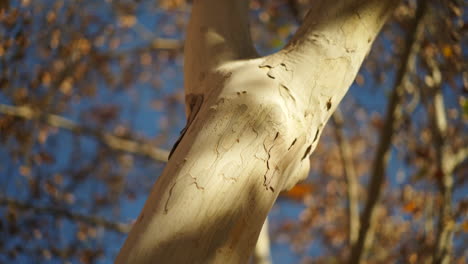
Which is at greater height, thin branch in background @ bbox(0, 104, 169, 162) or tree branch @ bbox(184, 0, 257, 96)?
tree branch @ bbox(184, 0, 257, 96)

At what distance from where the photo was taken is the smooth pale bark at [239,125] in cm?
91

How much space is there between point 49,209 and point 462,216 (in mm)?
3343

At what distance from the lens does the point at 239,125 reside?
1.04 metres

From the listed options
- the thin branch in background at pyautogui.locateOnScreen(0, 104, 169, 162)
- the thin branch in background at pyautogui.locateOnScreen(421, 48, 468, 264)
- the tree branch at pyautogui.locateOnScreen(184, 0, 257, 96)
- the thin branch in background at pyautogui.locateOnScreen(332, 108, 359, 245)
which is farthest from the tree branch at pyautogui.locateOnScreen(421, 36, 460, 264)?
the thin branch in background at pyautogui.locateOnScreen(0, 104, 169, 162)

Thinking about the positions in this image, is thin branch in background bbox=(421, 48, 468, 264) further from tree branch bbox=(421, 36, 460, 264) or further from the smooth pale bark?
the smooth pale bark

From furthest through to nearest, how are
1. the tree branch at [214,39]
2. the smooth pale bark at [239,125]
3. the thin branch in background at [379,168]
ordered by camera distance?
the thin branch in background at [379,168], the tree branch at [214,39], the smooth pale bark at [239,125]

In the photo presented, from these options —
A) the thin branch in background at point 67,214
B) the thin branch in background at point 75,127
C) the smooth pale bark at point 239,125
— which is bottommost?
the thin branch in background at point 67,214

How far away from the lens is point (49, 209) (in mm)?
3893

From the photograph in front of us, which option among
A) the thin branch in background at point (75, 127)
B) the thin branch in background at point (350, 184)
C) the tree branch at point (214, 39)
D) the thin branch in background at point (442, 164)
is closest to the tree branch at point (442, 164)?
the thin branch in background at point (442, 164)

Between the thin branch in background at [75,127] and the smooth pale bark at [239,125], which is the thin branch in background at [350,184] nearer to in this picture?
the thin branch in background at [75,127]

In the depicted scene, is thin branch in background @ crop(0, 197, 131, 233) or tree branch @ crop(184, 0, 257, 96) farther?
thin branch in background @ crop(0, 197, 131, 233)

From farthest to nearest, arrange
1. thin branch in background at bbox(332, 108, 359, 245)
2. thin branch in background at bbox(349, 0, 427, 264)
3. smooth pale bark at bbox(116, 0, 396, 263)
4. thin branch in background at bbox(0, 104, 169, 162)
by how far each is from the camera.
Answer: thin branch in background at bbox(0, 104, 169, 162)
thin branch in background at bbox(332, 108, 359, 245)
thin branch in background at bbox(349, 0, 427, 264)
smooth pale bark at bbox(116, 0, 396, 263)

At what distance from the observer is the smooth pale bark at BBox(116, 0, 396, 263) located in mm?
913

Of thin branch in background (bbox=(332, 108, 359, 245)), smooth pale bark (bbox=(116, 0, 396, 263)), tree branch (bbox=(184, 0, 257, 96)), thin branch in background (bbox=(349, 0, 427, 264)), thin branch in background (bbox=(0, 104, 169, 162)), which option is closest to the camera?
smooth pale bark (bbox=(116, 0, 396, 263))
